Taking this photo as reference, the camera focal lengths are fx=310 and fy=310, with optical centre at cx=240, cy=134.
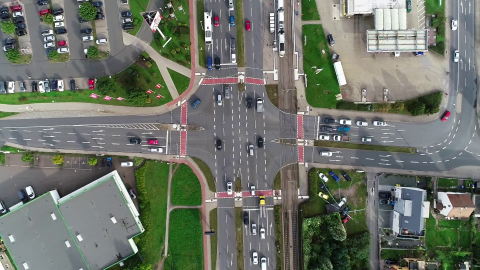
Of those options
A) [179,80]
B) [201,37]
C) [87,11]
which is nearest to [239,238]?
[179,80]

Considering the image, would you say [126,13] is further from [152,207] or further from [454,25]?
[454,25]

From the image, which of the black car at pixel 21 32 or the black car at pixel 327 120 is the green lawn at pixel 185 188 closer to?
the black car at pixel 327 120

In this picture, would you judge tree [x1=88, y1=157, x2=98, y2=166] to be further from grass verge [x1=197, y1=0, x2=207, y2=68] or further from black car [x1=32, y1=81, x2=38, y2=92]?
grass verge [x1=197, y1=0, x2=207, y2=68]

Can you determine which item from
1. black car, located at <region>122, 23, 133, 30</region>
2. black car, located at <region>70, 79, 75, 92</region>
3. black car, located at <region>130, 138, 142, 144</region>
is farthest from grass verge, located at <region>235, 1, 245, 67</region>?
black car, located at <region>70, 79, 75, 92</region>

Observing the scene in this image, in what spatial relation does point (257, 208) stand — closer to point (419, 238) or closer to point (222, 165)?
point (222, 165)

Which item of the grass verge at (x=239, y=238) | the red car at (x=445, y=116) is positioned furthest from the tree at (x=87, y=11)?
the red car at (x=445, y=116)
